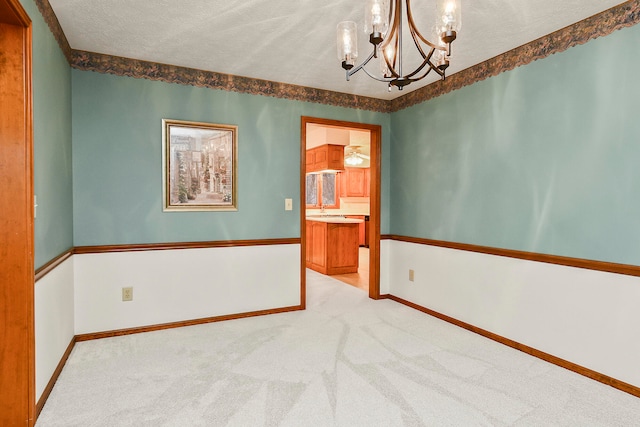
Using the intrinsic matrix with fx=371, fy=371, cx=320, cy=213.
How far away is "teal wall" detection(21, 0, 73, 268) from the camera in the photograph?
2.04m

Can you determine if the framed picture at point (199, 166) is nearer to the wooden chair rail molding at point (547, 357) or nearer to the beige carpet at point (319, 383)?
the beige carpet at point (319, 383)

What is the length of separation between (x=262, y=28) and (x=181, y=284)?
2.28 m

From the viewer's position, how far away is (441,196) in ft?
12.2

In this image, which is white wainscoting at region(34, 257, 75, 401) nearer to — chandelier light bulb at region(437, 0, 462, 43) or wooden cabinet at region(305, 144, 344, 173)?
chandelier light bulb at region(437, 0, 462, 43)

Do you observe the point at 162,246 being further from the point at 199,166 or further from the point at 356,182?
the point at 356,182

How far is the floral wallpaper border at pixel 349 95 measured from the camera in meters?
2.37

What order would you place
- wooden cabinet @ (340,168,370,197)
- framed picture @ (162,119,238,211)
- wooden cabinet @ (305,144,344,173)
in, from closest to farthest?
framed picture @ (162,119,238,211) < wooden cabinet @ (305,144,344,173) < wooden cabinet @ (340,168,370,197)

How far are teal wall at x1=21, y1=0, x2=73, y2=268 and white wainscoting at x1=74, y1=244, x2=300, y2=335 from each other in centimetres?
41

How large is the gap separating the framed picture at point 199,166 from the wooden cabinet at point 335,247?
2.39 m

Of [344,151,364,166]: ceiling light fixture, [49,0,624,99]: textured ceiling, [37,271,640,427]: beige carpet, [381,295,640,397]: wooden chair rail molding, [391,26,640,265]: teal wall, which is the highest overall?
[49,0,624,99]: textured ceiling

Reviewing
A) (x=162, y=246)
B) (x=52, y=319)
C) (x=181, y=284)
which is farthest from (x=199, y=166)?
(x=52, y=319)

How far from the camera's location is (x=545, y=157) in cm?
A: 276

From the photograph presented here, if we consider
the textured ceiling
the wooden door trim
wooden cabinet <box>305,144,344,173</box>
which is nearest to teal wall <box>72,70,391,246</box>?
the textured ceiling

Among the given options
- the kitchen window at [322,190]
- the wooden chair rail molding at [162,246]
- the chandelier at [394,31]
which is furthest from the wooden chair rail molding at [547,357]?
the kitchen window at [322,190]
